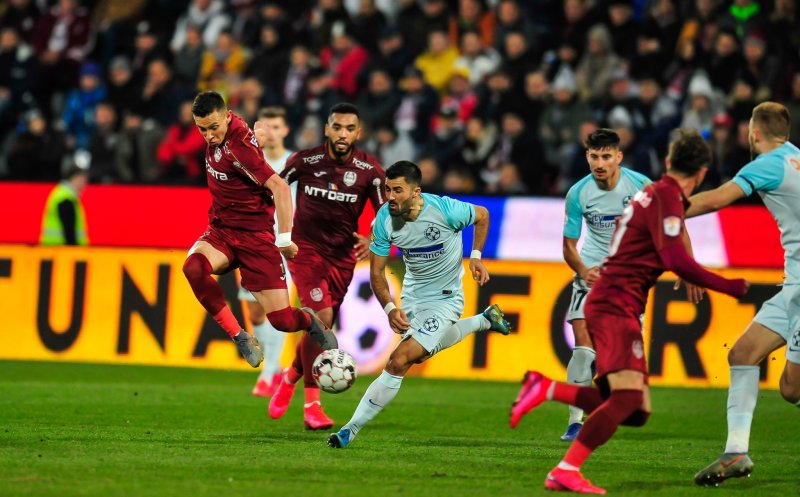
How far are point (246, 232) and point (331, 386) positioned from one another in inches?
60.7

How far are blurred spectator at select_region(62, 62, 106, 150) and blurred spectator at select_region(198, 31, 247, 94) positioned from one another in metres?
1.62

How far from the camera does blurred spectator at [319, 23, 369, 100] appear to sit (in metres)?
19.2

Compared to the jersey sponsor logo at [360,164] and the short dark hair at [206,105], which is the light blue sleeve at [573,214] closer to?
the jersey sponsor logo at [360,164]

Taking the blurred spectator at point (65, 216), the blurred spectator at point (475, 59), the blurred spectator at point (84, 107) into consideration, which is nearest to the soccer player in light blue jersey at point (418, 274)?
the blurred spectator at point (65, 216)

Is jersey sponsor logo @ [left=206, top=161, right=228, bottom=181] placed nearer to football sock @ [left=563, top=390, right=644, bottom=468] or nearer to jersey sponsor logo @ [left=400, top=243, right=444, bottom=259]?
jersey sponsor logo @ [left=400, top=243, right=444, bottom=259]

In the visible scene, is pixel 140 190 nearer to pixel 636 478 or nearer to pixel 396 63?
pixel 396 63

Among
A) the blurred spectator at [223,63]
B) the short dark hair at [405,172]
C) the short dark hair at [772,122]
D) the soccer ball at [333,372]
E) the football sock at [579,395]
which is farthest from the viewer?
the blurred spectator at [223,63]

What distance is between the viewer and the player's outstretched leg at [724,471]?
771 centimetres

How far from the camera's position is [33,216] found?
1744cm

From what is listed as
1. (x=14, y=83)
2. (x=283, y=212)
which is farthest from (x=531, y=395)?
(x=14, y=83)

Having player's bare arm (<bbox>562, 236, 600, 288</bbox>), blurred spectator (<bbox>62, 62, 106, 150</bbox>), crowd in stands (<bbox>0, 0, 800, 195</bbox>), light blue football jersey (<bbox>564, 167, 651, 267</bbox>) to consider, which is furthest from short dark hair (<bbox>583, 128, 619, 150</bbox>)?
blurred spectator (<bbox>62, 62, 106, 150</bbox>)

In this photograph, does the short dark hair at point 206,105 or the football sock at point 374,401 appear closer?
the football sock at point 374,401

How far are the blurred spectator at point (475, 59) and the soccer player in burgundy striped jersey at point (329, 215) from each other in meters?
8.04

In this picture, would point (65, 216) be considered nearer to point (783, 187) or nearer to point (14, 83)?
point (14, 83)
